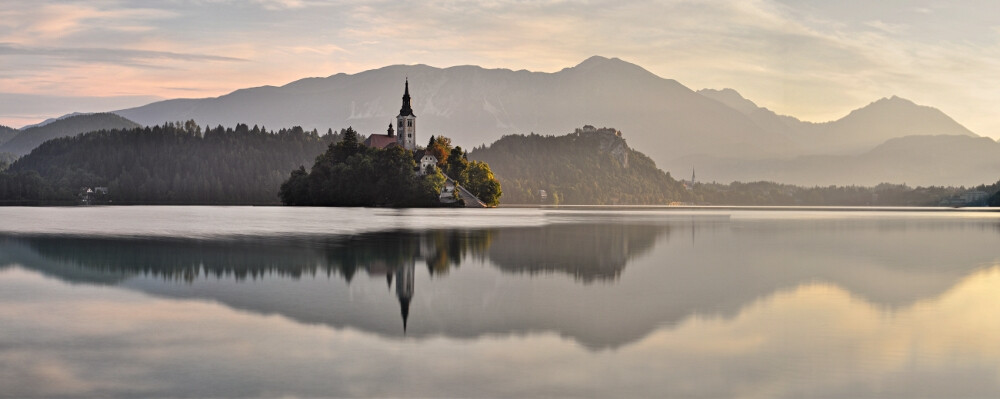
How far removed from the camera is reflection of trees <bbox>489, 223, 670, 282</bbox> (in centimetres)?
3002

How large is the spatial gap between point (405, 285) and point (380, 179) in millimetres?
142022

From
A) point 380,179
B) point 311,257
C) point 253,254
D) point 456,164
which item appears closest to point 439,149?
point 456,164

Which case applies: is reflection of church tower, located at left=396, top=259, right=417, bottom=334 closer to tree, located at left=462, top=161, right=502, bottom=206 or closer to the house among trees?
the house among trees

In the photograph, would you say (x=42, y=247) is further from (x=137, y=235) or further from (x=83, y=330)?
(x=83, y=330)

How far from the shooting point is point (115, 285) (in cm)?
2450

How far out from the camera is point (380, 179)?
165 metres

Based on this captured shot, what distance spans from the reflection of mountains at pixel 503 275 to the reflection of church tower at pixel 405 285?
0.23 feet

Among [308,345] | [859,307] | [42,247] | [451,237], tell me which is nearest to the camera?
[308,345]

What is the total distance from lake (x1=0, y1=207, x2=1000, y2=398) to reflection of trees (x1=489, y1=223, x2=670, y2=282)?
0.42 metres

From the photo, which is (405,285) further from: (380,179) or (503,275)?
(380,179)

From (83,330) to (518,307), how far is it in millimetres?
9938

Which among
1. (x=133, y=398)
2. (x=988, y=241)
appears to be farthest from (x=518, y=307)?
(x=988, y=241)

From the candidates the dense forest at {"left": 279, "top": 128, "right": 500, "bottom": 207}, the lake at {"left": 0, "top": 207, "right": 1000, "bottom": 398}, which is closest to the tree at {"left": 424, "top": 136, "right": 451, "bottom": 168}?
the dense forest at {"left": 279, "top": 128, "right": 500, "bottom": 207}

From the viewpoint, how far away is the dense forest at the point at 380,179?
533ft
